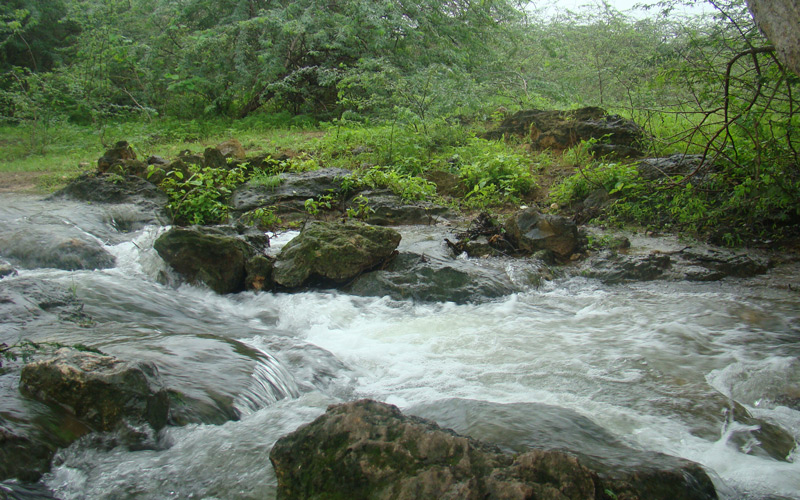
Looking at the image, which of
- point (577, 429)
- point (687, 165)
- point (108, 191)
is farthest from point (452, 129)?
point (577, 429)

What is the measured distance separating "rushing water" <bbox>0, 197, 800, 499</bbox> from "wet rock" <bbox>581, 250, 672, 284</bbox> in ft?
0.65

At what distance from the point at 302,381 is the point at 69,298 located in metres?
2.43

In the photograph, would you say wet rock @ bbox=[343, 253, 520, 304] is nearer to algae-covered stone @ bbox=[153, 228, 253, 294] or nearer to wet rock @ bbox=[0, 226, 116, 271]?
algae-covered stone @ bbox=[153, 228, 253, 294]

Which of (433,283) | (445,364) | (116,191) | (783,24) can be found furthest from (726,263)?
(116,191)

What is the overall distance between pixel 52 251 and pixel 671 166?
7.97 m

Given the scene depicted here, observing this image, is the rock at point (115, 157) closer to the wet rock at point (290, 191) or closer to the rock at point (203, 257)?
the wet rock at point (290, 191)

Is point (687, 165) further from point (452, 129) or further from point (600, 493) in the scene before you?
point (600, 493)

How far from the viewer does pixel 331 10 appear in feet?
54.9

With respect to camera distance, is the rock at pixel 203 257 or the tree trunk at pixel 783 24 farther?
the rock at pixel 203 257

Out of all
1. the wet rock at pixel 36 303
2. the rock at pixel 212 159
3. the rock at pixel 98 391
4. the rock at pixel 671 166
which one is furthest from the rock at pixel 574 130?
the rock at pixel 98 391

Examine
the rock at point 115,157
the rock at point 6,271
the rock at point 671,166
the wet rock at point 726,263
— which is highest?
the rock at point 671,166

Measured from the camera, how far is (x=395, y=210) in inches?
335

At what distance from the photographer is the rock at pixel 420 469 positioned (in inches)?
79.7

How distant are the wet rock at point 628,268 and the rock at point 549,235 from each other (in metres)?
0.41
